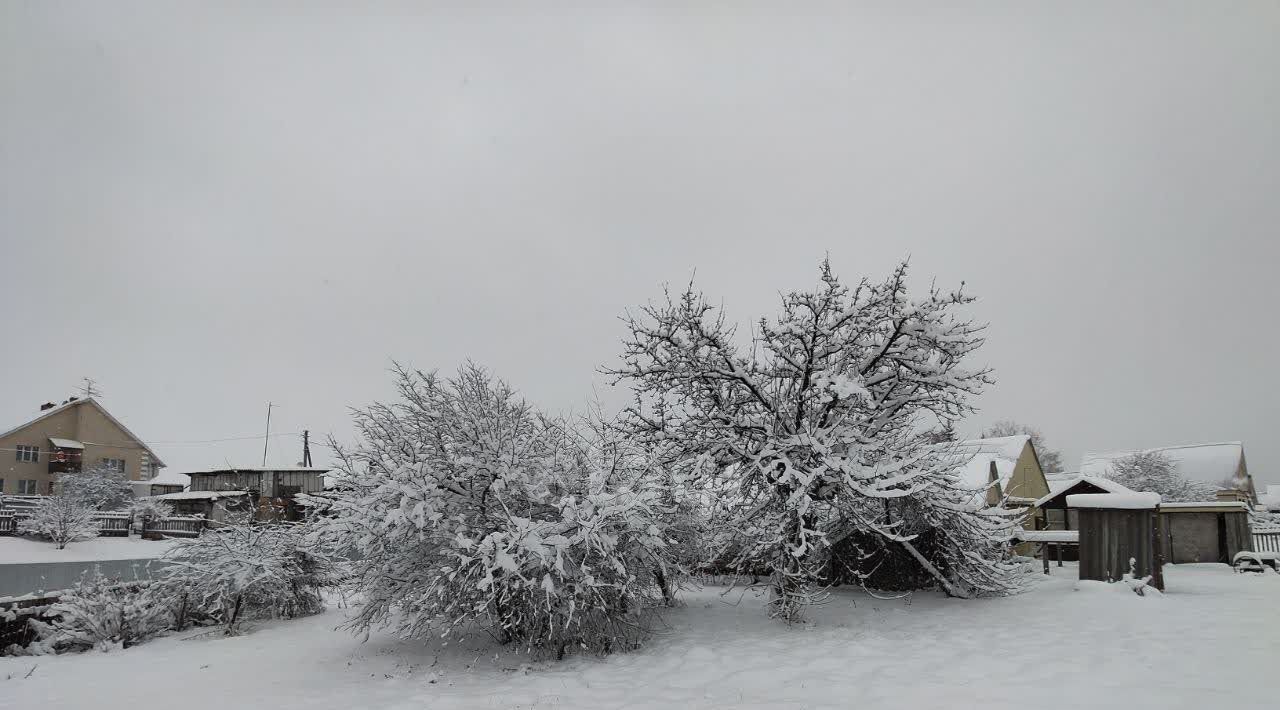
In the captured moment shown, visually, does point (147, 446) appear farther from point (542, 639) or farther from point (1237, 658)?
point (1237, 658)

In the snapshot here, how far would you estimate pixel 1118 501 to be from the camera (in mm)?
9008

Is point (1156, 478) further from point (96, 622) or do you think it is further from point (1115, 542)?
point (96, 622)

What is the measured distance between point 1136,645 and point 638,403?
5.89m

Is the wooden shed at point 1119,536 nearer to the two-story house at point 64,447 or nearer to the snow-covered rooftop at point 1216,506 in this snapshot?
the snow-covered rooftop at point 1216,506

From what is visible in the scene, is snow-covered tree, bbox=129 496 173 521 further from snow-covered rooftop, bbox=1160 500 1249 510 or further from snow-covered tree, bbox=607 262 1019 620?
snow-covered rooftop, bbox=1160 500 1249 510

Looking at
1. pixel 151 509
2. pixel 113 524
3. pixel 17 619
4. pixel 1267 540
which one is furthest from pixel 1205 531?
pixel 151 509

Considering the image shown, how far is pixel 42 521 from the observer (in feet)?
81.5

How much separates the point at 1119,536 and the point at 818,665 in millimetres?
4932

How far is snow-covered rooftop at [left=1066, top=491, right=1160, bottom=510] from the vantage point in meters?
8.81

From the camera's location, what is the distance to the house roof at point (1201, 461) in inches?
1922

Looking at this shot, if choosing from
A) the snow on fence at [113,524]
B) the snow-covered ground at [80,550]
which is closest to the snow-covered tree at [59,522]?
the snow-covered ground at [80,550]

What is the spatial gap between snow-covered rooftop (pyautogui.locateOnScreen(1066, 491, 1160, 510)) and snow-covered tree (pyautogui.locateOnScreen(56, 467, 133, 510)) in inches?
1505

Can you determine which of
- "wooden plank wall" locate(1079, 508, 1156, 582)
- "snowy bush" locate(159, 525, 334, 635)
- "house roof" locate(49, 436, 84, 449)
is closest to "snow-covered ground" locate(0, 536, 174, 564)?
"snowy bush" locate(159, 525, 334, 635)

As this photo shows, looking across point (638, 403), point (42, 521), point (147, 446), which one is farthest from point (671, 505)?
point (147, 446)
